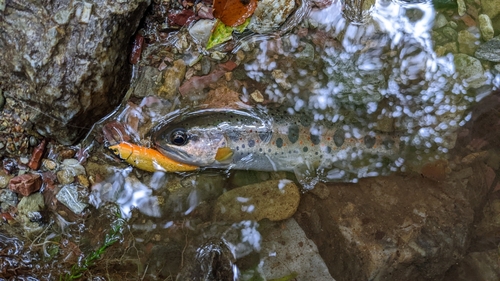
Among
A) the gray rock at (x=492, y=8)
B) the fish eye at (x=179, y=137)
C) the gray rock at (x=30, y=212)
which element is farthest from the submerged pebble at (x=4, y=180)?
the gray rock at (x=492, y=8)

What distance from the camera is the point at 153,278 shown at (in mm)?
3678

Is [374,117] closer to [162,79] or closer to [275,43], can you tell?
[275,43]

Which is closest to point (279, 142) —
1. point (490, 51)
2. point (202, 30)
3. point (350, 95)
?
point (350, 95)

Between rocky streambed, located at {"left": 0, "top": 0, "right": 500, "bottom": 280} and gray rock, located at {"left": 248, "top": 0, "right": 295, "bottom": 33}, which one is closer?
rocky streambed, located at {"left": 0, "top": 0, "right": 500, "bottom": 280}

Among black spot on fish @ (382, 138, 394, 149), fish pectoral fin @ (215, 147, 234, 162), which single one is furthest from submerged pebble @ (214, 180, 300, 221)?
black spot on fish @ (382, 138, 394, 149)

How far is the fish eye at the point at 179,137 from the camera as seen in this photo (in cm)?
367

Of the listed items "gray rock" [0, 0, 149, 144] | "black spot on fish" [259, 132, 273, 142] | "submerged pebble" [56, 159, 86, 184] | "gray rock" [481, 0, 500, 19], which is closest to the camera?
"gray rock" [0, 0, 149, 144]

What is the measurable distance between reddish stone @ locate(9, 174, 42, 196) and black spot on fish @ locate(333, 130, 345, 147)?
2.87 meters

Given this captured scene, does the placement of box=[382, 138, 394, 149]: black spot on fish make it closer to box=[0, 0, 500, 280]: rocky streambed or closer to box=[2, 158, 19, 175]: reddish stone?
box=[0, 0, 500, 280]: rocky streambed

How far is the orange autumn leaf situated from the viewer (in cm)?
374

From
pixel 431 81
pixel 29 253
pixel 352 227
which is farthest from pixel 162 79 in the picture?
pixel 431 81

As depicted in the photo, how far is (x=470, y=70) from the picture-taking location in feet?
13.1

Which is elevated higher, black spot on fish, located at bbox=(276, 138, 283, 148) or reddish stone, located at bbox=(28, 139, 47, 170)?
reddish stone, located at bbox=(28, 139, 47, 170)

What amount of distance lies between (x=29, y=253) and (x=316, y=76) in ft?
10.5
